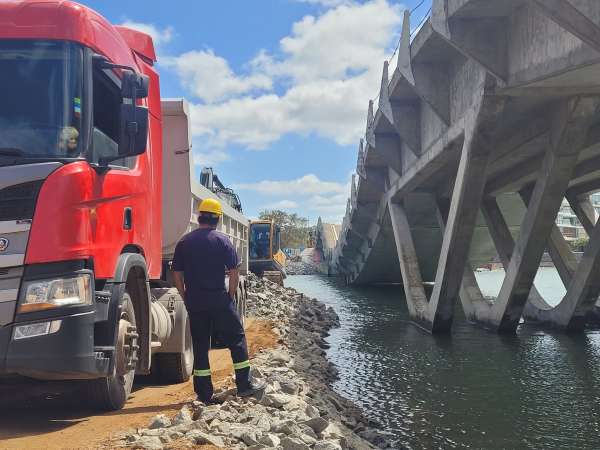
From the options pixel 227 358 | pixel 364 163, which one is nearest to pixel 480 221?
pixel 364 163

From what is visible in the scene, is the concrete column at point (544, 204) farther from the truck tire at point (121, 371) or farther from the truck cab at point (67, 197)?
the truck tire at point (121, 371)

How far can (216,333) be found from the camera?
17.1 feet

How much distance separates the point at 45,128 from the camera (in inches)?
158

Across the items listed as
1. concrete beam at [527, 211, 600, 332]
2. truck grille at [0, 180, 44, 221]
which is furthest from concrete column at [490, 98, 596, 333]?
truck grille at [0, 180, 44, 221]

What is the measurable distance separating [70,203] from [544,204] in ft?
37.2

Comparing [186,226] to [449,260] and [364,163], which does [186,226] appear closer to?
[449,260]

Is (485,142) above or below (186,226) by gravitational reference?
above

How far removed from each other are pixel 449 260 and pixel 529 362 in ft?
11.7

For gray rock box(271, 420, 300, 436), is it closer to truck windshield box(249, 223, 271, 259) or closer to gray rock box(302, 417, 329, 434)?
gray rock box(302, 417, 329, 434)

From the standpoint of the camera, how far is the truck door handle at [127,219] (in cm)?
467

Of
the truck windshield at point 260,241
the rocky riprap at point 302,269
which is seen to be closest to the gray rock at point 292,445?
the truck windshield at point 260,241

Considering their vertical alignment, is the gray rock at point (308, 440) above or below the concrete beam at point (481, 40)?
below

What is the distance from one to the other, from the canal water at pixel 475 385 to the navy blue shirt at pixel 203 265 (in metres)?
3.11

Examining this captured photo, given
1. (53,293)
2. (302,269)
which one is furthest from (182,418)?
(302,269)
